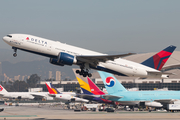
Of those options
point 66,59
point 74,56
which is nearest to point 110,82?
point 74,56

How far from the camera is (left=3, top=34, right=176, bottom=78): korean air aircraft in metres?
48.3

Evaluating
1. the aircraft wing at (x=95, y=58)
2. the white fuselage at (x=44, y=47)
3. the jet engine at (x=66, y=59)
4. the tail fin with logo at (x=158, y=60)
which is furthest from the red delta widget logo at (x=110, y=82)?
the jet engine at (x=66, y=59)

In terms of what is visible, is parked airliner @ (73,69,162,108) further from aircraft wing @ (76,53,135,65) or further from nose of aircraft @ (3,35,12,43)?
nose of aircraft @ (3,35,12,43)

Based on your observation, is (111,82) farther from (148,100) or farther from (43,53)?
(43,53)

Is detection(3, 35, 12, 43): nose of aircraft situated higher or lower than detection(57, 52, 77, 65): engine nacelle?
higher

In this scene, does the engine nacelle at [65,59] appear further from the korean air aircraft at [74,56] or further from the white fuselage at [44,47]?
the white fuselage at [44,47]

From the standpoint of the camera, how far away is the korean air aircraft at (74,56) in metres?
48.3

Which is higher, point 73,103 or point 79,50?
point 79,50

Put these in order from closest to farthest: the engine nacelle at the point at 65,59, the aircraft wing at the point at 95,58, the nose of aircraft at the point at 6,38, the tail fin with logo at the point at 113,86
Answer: the engine nacelle at the point at 65,59 < the aircraft wing at the point at 95,58 < the nose of aircraft at the point at 6,38 < the tail fin with logo at the point at 113,86

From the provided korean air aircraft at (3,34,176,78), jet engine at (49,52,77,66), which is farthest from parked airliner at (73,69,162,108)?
jet engine at (49,52,77,66)

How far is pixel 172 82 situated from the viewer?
170750 mm

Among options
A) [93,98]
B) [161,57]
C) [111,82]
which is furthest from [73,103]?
[161,57]

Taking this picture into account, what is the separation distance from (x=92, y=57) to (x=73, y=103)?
218 ft

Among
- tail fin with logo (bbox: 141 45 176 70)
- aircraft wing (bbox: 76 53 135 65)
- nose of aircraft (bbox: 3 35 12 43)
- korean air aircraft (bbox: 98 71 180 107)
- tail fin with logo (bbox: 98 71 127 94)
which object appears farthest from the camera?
tail fin with logo (bbox: 98 71 127 94)
